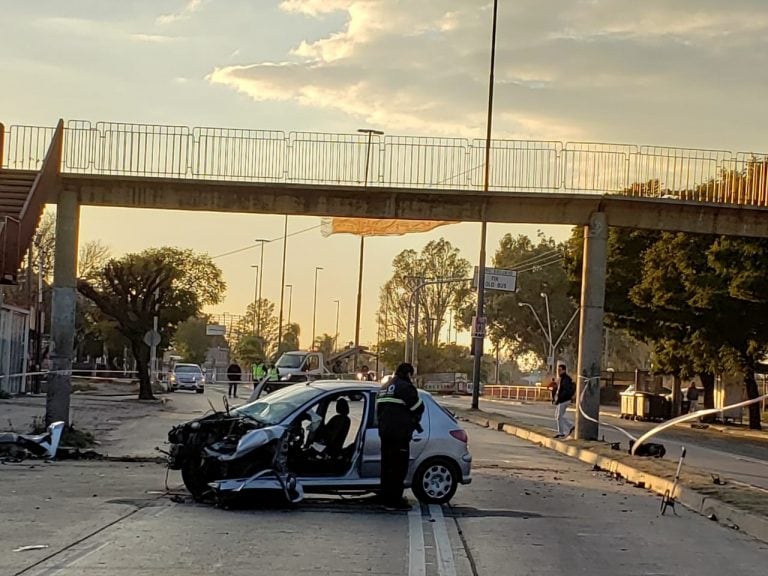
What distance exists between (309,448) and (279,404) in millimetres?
639

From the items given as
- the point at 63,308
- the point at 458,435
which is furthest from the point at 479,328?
the point at 458,435

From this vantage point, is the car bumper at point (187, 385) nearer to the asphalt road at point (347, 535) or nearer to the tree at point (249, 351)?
the tree at point (249, 351)

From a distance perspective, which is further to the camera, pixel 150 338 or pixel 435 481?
pixel 150 338

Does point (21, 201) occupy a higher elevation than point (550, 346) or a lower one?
higher

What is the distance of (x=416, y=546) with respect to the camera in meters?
10.0

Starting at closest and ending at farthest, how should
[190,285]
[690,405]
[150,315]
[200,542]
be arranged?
[200,542] → [150,315] → [690,405] → [190,285]

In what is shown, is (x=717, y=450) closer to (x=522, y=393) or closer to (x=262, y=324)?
(x=522, y=393)

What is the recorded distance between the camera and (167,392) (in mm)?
54312

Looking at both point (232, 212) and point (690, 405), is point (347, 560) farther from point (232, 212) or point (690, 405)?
point (690, 405)

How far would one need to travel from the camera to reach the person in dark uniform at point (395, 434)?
487 inches

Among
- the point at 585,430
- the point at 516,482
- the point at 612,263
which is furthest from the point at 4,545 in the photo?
the point at 612,263

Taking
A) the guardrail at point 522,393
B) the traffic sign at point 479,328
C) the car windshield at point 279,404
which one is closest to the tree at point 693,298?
the traffic sign at point 479,328

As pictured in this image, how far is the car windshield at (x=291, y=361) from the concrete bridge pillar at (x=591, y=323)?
28.7 metres

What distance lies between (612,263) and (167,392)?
23.1 meters
